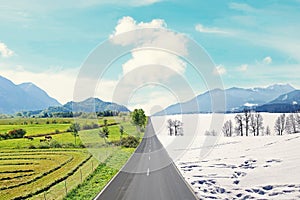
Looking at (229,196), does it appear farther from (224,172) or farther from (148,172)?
(148,172)

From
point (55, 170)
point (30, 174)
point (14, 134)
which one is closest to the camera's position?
point (30, 174)

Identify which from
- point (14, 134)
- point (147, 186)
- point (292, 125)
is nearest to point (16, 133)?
point (14, 134)

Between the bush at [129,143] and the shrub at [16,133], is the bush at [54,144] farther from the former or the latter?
the shrub at [16,133]

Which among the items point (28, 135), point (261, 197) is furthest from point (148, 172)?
point (28, 135)

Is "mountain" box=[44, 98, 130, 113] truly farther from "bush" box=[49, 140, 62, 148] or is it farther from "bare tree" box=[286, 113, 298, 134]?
"bare tree" box=[286, 113, 298, 134]

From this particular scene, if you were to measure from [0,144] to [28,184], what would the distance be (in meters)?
41.2

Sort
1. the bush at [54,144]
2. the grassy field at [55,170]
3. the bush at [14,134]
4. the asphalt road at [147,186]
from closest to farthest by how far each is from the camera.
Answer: the asphalt road at [147,186]
the grassy field at [55,170]
the bush at [54,144]
the bush at [14,134]

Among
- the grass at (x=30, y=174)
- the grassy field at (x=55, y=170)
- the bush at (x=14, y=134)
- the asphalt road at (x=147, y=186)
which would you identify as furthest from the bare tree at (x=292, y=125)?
the asphalt road at (x=147, y=186)

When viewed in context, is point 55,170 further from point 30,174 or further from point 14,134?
point 14,134

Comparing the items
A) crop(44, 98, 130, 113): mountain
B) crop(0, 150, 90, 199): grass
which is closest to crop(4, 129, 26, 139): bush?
crop(44, 98, 130, 113): mountain

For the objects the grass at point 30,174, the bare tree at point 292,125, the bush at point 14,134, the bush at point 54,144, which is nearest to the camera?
the grass at point 30,174

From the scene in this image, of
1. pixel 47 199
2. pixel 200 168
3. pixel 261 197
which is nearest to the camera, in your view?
pixel 261 197

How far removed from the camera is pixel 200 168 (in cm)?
2739

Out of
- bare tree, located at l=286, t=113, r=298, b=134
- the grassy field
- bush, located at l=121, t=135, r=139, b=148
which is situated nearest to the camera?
the grassy field
